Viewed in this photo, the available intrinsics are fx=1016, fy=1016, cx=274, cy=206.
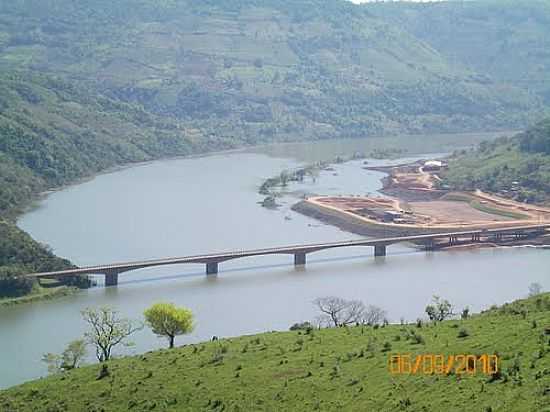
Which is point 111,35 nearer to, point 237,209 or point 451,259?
point 237,209

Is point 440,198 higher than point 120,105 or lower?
lower

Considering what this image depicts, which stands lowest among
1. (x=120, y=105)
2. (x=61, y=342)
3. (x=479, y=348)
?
(x=61, y=342)

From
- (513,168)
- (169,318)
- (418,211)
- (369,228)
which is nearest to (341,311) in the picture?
(169,318)

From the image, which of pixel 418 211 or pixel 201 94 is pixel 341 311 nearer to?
pixel 418 211

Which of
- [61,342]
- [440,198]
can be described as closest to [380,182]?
[440,198]

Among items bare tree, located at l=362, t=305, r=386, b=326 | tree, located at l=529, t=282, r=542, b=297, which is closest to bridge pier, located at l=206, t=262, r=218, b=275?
bare tree, located at l=362, t=305, r=386, b=326

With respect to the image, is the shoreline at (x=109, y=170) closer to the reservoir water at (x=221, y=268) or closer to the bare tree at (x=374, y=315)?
the reservoir water at (x=221, y=268)
